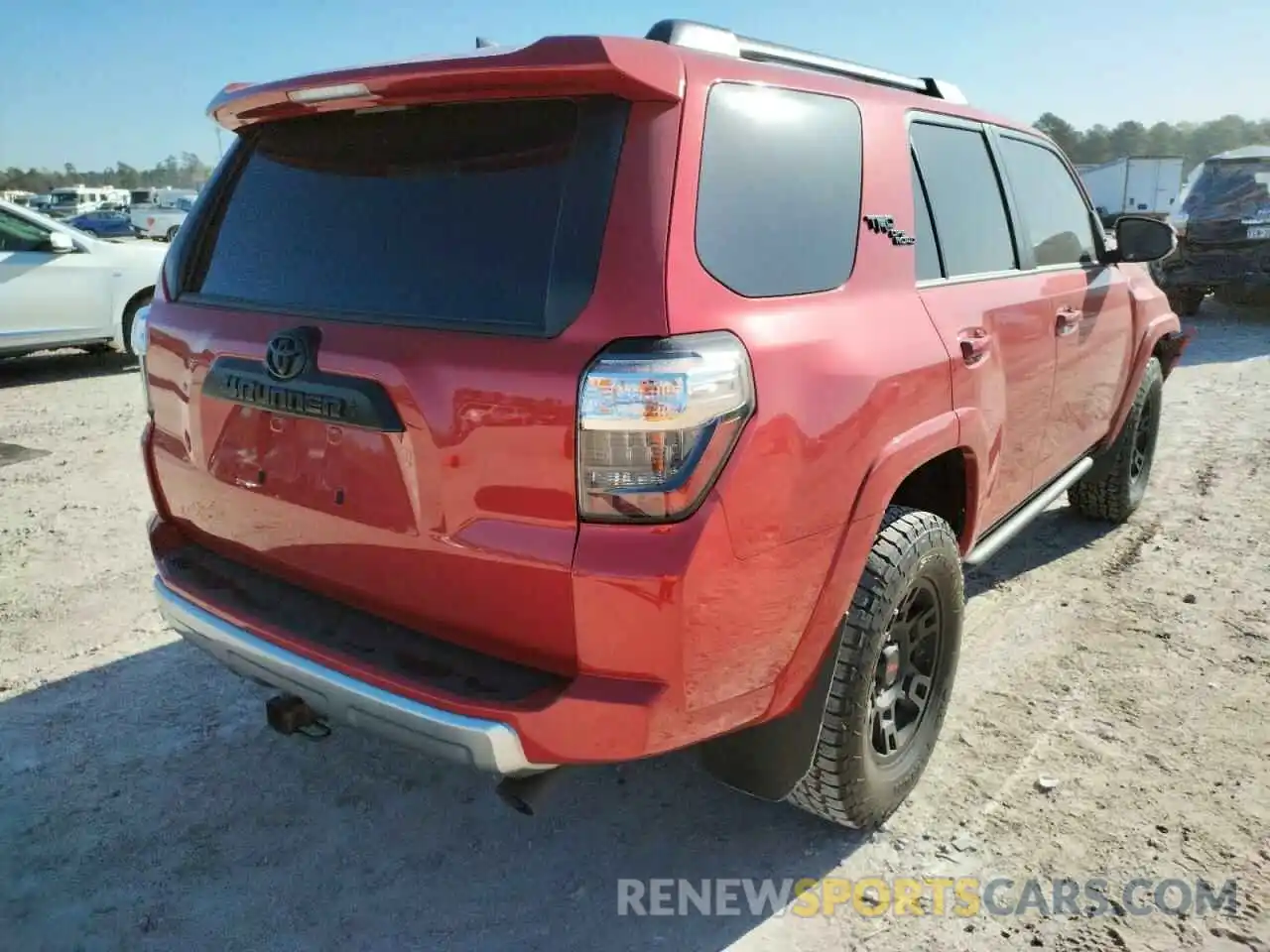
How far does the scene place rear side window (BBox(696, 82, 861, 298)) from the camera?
2008 millimetres

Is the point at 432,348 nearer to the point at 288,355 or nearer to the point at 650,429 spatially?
the point at 288,355

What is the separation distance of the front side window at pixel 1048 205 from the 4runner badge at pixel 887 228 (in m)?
1.17

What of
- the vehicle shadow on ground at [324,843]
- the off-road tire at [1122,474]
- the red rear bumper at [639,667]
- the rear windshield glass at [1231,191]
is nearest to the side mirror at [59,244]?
the vehicle shadow on ground at [324,843]

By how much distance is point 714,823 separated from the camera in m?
2.72

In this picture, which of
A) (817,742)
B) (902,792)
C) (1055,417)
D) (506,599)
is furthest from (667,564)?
(1055,417)

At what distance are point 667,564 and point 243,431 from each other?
1154mm

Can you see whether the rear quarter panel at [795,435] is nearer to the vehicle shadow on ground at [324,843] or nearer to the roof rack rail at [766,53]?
the roof rack rail at [766,53]

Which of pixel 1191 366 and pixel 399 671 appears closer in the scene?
pixel 399 671

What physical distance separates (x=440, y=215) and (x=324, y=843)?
1.69 meters

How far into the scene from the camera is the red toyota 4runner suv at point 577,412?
1848 mm

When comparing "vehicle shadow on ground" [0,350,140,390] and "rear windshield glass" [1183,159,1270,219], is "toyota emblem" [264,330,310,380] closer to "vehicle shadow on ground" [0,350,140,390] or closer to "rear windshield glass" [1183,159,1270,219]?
"vehicle shadow on ground" [0,350,140,390]

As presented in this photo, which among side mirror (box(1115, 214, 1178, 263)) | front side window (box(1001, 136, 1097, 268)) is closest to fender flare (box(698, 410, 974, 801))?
front side window (box(1001, 136, 1097, 268))

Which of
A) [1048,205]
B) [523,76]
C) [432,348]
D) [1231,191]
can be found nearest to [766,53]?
[523,76]

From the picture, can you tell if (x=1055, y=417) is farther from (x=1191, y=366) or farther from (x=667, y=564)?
(x=1191, y=366)
